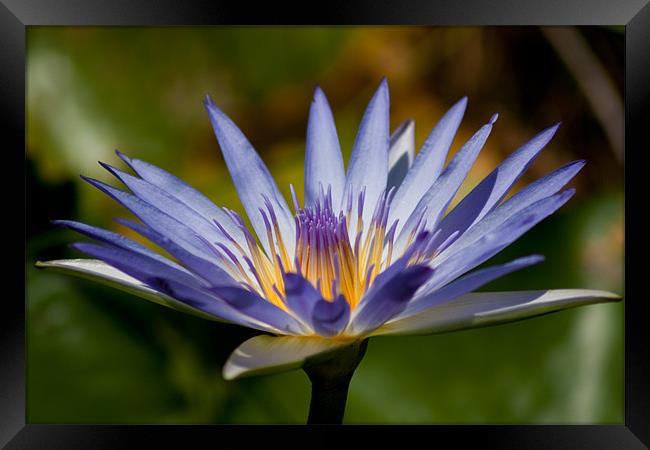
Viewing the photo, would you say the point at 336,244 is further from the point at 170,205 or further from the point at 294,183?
the point at 294,183

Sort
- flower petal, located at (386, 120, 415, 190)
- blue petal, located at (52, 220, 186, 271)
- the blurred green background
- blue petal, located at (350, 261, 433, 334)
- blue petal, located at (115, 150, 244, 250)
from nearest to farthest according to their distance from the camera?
blue petal, located at (350, 261, 433, 334), blue petal, located at (52, 220, 186, 271), blue petal, located at (115, 150, 244, 250), flower petal, located at (386, 120, 415, 190), the blurred green background

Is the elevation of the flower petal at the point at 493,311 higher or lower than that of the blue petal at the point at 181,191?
lower

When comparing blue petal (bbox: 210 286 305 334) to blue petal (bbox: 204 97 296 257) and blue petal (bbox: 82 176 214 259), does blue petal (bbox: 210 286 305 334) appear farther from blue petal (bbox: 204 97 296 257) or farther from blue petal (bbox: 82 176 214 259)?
blue petal (bbox: 204 97 296 257)

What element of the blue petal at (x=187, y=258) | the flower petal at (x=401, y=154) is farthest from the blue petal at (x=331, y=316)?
the flower petal at (x=401, y=154)

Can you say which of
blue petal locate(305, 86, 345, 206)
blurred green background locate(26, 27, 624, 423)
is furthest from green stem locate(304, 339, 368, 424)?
blurred green background locate(26, 27, 624, 423)

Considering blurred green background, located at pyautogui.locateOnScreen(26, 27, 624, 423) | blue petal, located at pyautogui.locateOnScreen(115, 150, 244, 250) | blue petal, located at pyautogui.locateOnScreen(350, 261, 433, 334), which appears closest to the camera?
blue petal, located at pyautogui.locateOnScreen(350, 261, 433, 334)
